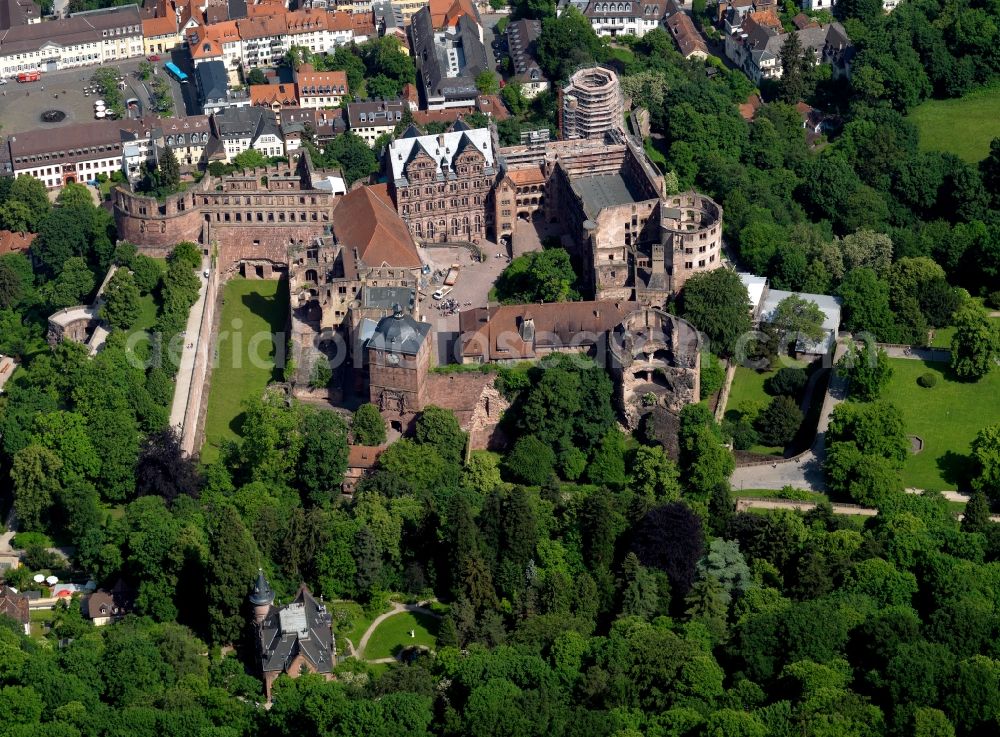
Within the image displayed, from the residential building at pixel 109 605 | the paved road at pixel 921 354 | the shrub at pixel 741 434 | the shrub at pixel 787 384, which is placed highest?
the paved road at pixel 921 354

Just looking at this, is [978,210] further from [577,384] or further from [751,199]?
[577,384]

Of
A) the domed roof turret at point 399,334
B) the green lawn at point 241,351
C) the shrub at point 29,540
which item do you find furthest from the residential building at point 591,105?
the shrub at point 29,540

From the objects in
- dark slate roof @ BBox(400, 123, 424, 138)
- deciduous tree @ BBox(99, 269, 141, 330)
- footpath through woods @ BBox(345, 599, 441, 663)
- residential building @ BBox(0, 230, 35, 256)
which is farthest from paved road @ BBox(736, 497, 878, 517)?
residential building @ BBox(0, 230, 35, 256)

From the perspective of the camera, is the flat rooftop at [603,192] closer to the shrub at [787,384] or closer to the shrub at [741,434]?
the shrub at [787,384]

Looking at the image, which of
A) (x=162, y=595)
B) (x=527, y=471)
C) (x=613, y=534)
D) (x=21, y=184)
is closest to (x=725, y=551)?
(x=613, y=534)

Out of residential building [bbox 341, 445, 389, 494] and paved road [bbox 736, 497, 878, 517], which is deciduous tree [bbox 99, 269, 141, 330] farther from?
paved road [bbox 736, 497, 878, 517]

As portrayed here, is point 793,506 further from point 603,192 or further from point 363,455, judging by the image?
point 603,192

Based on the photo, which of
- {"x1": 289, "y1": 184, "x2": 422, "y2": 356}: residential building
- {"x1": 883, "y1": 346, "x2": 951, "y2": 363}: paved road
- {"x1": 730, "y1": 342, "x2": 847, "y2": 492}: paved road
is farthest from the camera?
{"x1": 883, "y1": 346, "x2": 951, "y2": 363}: paved road
